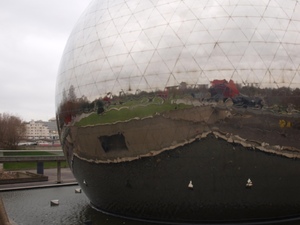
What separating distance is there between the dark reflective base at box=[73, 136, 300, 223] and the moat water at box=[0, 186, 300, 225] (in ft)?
3.69

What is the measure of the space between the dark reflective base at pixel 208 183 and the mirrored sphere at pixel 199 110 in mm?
37

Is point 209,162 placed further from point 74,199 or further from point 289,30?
point 74,199

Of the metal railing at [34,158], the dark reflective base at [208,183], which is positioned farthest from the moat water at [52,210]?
the metal railing at [34,158]

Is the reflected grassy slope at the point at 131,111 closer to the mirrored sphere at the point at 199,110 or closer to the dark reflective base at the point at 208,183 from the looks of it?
the mirrored sphere at the point at 199,110

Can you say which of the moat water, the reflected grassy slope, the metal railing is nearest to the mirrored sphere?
the reflected grassy slope

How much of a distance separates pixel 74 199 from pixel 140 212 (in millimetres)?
7433

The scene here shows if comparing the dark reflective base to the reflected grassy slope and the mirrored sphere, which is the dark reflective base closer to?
the mirrored sphere

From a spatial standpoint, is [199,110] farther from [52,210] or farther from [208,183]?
[52,210]

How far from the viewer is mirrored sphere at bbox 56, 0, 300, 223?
12.7 metres

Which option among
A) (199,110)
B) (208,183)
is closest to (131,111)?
(199,110)

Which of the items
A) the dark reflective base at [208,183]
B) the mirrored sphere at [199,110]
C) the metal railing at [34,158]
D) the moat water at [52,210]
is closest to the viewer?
the mirrored sphere at [199,110]

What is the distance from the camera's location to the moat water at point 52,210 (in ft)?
50.9

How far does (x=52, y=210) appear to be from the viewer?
59.3 feet

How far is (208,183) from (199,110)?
258 centimetres
